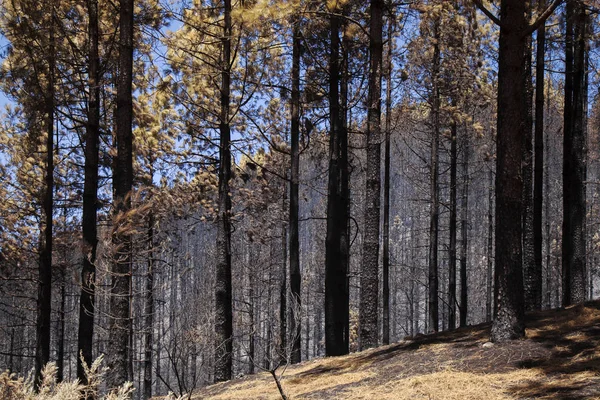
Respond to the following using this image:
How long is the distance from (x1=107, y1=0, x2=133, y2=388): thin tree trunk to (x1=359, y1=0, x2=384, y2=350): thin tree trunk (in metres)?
4.04

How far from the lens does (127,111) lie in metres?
8.00

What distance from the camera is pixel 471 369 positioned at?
6184 mm

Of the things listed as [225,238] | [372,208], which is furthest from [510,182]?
[225,238]

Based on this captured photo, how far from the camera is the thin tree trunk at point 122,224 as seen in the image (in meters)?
7.46

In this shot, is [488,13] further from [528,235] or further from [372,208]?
[528,235]

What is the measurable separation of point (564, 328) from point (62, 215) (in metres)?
16.9

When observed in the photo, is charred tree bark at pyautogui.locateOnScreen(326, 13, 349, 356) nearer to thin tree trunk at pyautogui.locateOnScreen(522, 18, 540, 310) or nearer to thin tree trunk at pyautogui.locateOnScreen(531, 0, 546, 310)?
thin tree trunk at pyautogui.locateOnScreen(522, 18, 540, 310)

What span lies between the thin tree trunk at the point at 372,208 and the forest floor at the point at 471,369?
947mm

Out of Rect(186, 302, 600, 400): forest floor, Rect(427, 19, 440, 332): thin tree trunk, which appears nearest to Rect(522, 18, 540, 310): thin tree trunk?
Rect(186, 302, 600, 400): forest floor

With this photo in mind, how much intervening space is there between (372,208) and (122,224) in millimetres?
4513

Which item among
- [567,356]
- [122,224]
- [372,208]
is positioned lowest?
[567,356]

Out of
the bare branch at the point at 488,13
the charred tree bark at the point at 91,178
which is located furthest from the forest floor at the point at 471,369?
the bare branch at the point at 488,13

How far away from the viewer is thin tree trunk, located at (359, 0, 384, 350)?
9.77 meters

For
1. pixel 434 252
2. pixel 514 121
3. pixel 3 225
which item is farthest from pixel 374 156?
pixel 3 225
